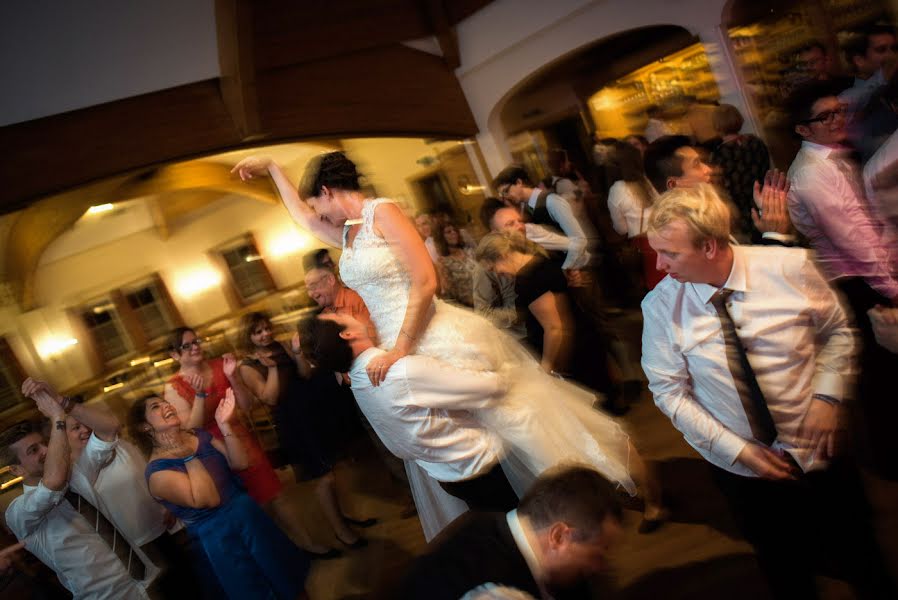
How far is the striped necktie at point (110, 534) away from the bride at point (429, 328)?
5.55 ft

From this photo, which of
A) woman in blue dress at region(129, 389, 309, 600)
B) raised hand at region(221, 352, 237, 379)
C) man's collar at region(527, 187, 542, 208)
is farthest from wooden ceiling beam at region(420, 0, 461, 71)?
woman in blue dress at region(129, 389, 309, 600)

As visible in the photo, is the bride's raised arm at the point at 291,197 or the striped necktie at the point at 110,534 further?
the striped necktie at the point at 110,534

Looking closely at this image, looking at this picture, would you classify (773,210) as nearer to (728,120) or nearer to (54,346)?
(728,120)

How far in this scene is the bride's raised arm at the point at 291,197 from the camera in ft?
7.37

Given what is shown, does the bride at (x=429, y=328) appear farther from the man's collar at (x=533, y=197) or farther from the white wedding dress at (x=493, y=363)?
the man's collar at (x=533, y=197)

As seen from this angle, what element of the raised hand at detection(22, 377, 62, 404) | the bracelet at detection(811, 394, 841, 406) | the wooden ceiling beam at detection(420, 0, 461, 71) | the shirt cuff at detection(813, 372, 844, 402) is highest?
the wooden ceiling beam at detection(420, 0, 461, 71)

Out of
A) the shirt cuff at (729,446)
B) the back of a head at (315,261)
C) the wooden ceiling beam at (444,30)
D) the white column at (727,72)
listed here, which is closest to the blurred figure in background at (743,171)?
the shirt cuff at (729,446)

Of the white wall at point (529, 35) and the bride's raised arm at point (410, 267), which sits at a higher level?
the white wall at point (529, 35)

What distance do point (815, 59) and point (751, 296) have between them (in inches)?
173

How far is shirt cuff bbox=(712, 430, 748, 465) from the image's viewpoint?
1440 millimetres

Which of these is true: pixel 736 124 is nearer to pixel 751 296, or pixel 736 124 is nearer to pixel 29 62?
pixel 751 296

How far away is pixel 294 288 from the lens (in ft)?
26.3

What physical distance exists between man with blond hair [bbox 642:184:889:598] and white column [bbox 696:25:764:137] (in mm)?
4986

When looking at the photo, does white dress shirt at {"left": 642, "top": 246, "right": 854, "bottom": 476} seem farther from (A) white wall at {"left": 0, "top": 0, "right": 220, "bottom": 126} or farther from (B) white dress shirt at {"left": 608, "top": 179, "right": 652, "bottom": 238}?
(A) white wall at {"left": 0, "top": 0, "right": 220, "bottom": 126}
